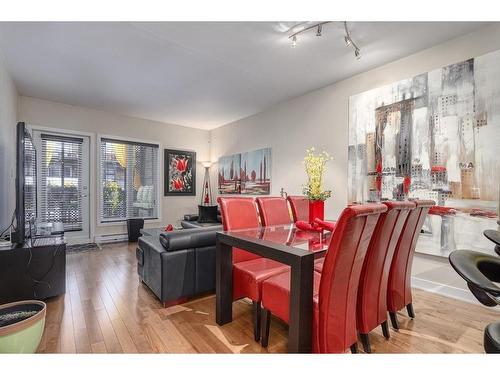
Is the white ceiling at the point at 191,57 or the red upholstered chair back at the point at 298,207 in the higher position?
the white ceiling at the point at 191,57

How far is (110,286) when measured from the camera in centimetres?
282

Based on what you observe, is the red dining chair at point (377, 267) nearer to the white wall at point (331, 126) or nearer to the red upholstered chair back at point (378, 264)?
the red upholstered chair back at point (378, 264)

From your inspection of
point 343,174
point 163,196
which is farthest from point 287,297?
point 163,196

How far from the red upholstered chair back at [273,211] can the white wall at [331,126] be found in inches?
49.7

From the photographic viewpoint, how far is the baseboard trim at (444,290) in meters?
2.47

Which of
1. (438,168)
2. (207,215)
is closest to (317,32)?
(438,168)

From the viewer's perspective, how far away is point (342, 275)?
136cm

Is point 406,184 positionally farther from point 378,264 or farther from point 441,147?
point 378,264

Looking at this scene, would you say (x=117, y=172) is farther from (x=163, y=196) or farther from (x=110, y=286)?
(x=110, y=286)

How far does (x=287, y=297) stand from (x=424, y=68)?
2.96m

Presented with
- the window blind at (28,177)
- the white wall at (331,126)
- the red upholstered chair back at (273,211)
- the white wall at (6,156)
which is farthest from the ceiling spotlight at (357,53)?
the white wall at (6,156)

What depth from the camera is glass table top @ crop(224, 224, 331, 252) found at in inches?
63.6

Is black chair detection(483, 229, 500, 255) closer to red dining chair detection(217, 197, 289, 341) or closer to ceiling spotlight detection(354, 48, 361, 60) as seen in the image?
red dining chair detection(217, 197, 289, 341)

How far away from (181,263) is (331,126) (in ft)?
9.38
